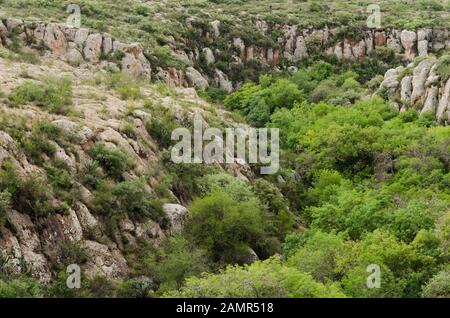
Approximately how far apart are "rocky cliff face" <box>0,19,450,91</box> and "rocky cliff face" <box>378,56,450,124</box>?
36.6 ft

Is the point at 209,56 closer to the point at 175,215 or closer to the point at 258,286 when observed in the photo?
the point at 175,215

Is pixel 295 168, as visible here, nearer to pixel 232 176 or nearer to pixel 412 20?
pixel 232 176

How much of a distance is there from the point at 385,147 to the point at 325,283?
783 inches

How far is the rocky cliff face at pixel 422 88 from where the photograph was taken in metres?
52.6

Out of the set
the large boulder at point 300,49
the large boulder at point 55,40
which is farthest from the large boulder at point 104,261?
the large boulder at point 300,49

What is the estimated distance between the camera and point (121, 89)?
41875 mm

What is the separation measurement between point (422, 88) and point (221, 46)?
1998 cm

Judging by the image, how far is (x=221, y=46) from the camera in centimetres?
6612

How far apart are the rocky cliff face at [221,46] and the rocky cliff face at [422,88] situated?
1114 centimetres

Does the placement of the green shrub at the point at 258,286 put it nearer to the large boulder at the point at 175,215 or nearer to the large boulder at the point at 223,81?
the large boulder at the point at 175,215

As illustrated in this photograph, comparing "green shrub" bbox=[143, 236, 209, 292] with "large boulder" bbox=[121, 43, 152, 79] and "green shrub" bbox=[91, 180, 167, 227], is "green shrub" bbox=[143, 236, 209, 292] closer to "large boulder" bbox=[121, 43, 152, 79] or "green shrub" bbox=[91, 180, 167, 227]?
"green shrub" bbox=[91, 180, 167, 227]

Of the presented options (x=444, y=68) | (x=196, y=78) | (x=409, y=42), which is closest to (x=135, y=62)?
(x=196, y=78)

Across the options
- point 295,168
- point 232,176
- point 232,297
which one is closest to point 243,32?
point 295,168

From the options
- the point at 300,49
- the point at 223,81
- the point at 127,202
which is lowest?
the point at 223,81
